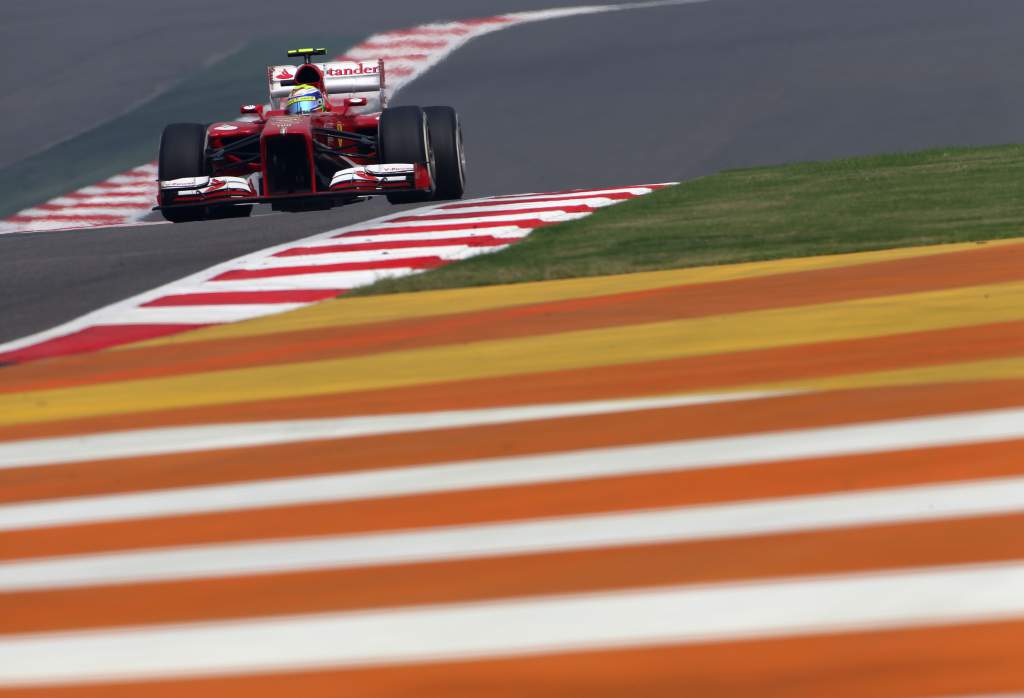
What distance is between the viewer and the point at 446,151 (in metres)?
12.9

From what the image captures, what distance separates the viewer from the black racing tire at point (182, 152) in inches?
489

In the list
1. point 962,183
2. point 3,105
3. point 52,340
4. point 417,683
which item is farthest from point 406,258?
point 3,105

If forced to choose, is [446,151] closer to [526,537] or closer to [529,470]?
[529,470]

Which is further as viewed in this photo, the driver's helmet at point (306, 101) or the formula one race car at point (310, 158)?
the driver's helmet at point (306, 101)

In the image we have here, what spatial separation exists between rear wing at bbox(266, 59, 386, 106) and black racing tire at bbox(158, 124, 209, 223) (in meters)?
1.36

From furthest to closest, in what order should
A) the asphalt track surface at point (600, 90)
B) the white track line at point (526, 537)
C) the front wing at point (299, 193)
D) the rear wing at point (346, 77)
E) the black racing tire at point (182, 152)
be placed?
1. the rear wing at point (346, 77)
2. the black racing tire at point (182, 152)
3. the front wing at point (299, 193)
4. the asphalt track surface at point (600, 90)
5. the white track line at point (526, 537)

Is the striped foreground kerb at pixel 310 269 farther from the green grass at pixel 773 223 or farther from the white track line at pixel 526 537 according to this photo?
the white track line at pixel 526 537

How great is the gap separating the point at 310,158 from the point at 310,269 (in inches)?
172

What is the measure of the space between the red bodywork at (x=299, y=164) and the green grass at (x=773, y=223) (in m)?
2.29

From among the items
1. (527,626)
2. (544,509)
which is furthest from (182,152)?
(527,626)

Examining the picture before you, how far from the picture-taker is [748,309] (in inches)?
223

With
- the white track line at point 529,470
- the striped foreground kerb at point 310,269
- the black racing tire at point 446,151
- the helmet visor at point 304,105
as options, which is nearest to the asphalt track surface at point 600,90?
the striped foreground kerb at point 310,269

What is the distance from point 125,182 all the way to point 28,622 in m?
15.0

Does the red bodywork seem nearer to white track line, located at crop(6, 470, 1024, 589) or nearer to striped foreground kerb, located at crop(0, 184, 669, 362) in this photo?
striped foreground kerb, located at crop(0, 184, 669, 362)
